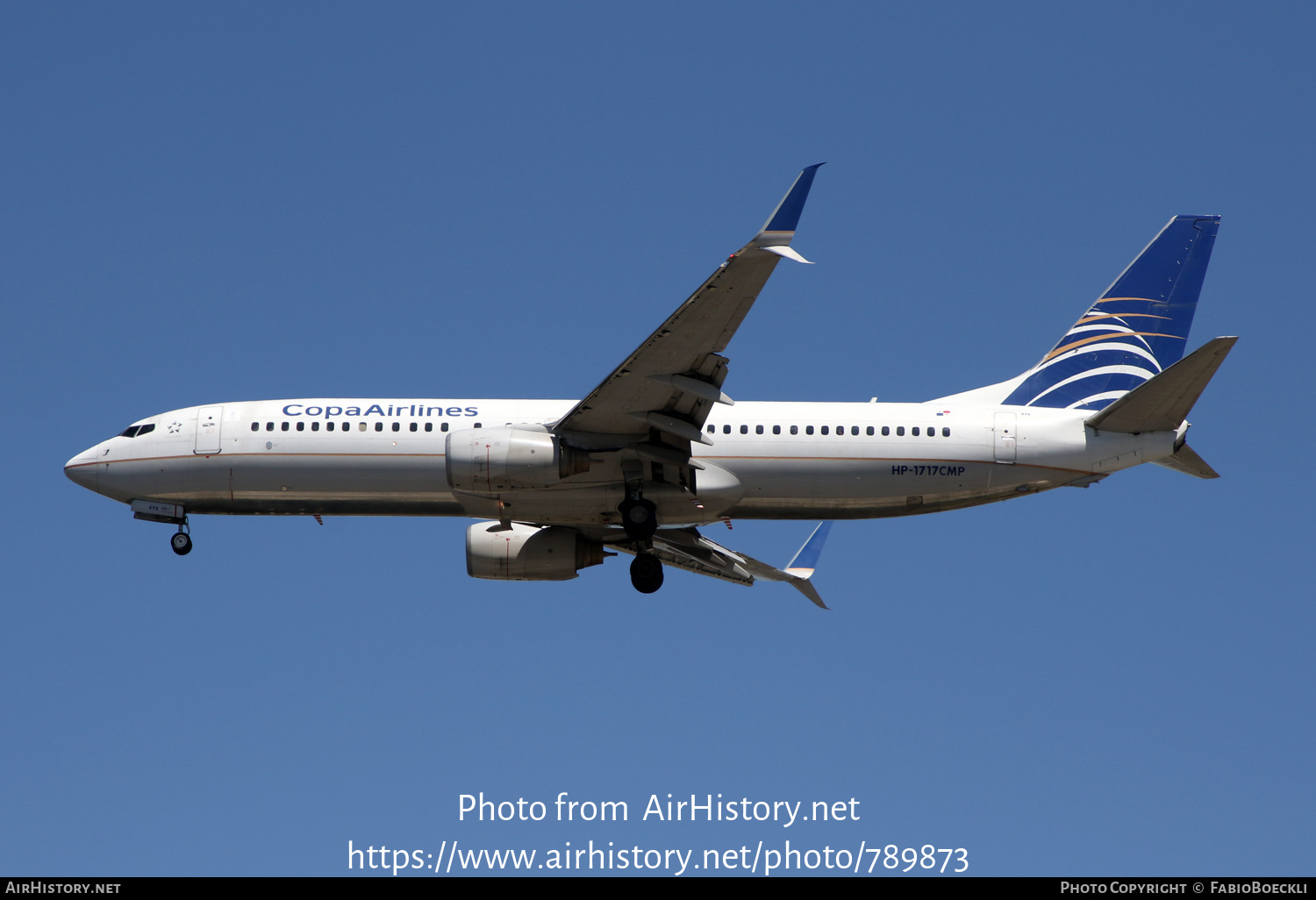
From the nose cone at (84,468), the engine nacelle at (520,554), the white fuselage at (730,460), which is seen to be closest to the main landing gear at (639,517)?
the white fuselage at (730,460)

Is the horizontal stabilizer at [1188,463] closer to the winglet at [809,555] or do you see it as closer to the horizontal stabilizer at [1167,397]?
the horizontal stabilizer at [1167,397]

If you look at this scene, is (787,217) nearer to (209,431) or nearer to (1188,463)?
(1188,463)

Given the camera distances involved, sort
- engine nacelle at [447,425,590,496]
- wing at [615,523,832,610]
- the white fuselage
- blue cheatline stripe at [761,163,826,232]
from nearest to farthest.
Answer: blue cheatline stripe at [761,163,826,232] → engine nacelle at [447,425,590,496] → the white fuselage → wing at [615,523,832,610]

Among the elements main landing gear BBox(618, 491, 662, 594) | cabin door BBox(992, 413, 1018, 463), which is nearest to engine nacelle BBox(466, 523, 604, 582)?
main landing gear BBox(618, 491, 662, 594)

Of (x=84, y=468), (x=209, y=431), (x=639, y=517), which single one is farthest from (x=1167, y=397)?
(x=84, y=468)

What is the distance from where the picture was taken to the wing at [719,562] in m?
37.5

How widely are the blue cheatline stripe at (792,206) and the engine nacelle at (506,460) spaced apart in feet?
26.4

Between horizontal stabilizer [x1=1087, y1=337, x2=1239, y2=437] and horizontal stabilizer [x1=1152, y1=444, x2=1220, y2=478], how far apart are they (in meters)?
0.81

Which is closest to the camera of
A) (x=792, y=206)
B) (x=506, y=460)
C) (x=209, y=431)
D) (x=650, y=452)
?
(x=792, y=206)

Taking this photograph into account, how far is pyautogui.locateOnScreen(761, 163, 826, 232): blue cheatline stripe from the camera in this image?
25.2m

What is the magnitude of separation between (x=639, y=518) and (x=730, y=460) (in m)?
2.52

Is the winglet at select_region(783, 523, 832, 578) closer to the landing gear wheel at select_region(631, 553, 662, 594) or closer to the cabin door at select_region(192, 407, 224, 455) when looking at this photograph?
the landing gear wheel at select_region(631, 553, 662, 594)

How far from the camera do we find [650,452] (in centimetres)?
3167
